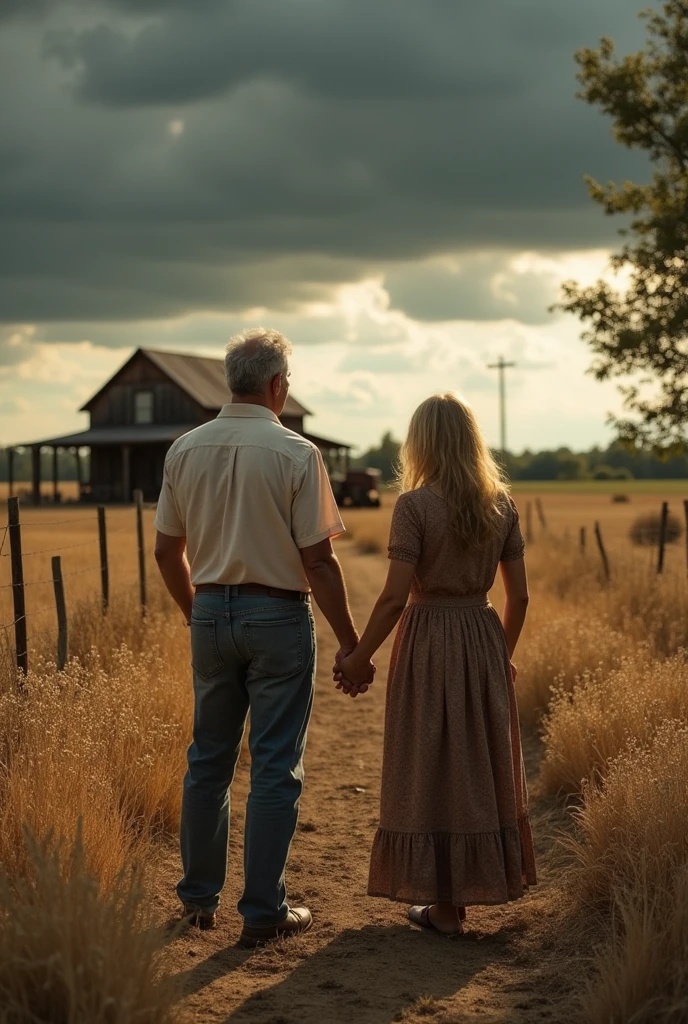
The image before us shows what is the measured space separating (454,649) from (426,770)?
0.48m

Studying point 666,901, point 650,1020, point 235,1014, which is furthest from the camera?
point 666,901

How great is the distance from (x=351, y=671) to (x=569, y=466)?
457 feet

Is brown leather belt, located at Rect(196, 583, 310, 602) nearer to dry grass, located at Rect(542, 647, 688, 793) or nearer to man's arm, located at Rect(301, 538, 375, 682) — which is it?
man's arm, located at Rect(301, 538, 375, 682)

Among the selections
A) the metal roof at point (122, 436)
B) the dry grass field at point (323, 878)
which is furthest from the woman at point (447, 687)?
the metal roof at point (122, 436)

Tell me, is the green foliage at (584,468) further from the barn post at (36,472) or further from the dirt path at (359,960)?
the dirt path at (359,960)

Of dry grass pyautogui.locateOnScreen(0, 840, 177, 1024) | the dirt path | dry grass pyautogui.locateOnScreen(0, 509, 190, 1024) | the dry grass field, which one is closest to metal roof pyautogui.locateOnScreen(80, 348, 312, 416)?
dry grass pyautogui.locateOnScreen(0, 509, 190, 1024)

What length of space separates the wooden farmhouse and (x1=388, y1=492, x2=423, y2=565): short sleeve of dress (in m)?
43.4

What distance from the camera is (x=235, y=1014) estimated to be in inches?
152

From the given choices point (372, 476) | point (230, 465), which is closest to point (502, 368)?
point (372, 476)

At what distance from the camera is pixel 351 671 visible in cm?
467

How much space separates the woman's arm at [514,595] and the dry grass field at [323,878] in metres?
0.80

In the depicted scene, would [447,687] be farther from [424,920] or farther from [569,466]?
[569,466]

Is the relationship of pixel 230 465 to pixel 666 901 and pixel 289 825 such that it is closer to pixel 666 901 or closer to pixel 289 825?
pixel 289 825

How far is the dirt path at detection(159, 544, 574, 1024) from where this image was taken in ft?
12.9
